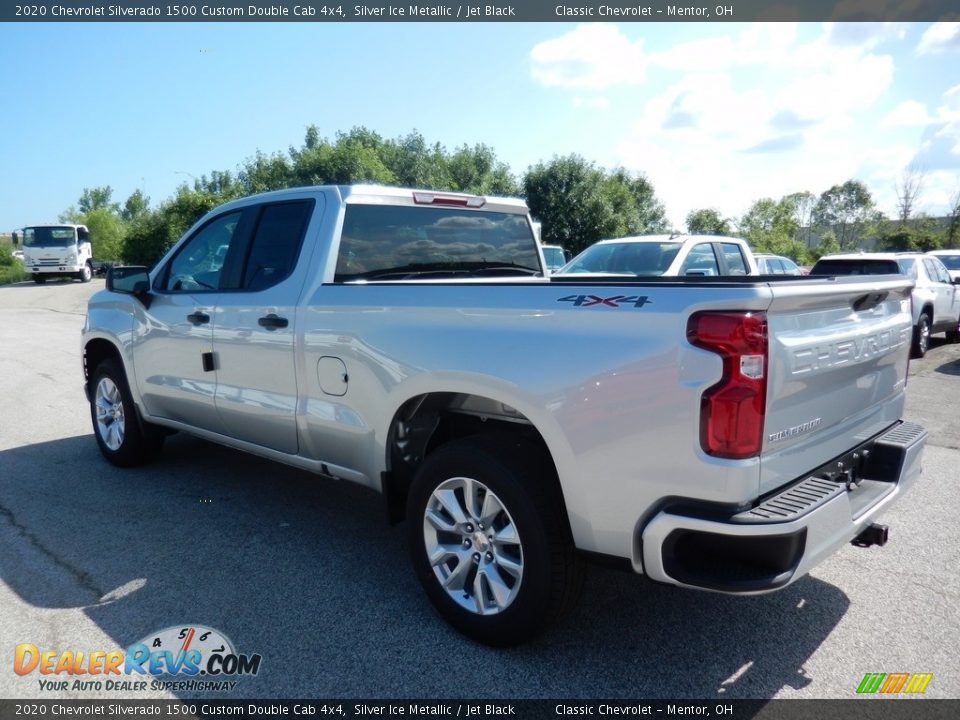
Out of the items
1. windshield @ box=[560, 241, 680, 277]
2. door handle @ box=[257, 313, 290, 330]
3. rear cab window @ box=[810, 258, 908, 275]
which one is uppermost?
windshield @ box=[560, 241, 680, 277]

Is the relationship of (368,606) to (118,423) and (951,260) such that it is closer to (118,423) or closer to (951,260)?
(118,423)

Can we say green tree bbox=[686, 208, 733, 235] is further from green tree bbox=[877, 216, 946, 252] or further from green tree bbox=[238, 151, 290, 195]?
green tree bbox=[238, 151, 290, 195]

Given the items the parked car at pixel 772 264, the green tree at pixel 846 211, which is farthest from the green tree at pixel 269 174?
the green tree at pixel 846 211

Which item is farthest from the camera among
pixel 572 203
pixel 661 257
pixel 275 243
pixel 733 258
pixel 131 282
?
pixel 572 203

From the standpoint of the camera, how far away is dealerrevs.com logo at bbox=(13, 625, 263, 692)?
2.82m

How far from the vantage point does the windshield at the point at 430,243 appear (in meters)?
3.96

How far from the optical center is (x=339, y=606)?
133 inches

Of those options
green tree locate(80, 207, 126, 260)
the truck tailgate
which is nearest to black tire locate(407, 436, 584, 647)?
the truck tailgate

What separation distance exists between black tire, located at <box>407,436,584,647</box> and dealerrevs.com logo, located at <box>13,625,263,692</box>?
869mm

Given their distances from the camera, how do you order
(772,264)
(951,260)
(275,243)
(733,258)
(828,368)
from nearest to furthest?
(828,368) → (275,243) → (733,258) → (951,260) → (772,264)

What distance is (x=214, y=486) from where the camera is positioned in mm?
5141

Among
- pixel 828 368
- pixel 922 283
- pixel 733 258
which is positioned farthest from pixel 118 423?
pixel 922 283

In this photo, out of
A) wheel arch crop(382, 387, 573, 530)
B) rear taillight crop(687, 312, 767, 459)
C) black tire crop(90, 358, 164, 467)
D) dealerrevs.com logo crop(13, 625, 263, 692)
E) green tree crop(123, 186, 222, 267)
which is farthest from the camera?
green tree crop(123, 186, 222, 267)

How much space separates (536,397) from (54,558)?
3030mm
